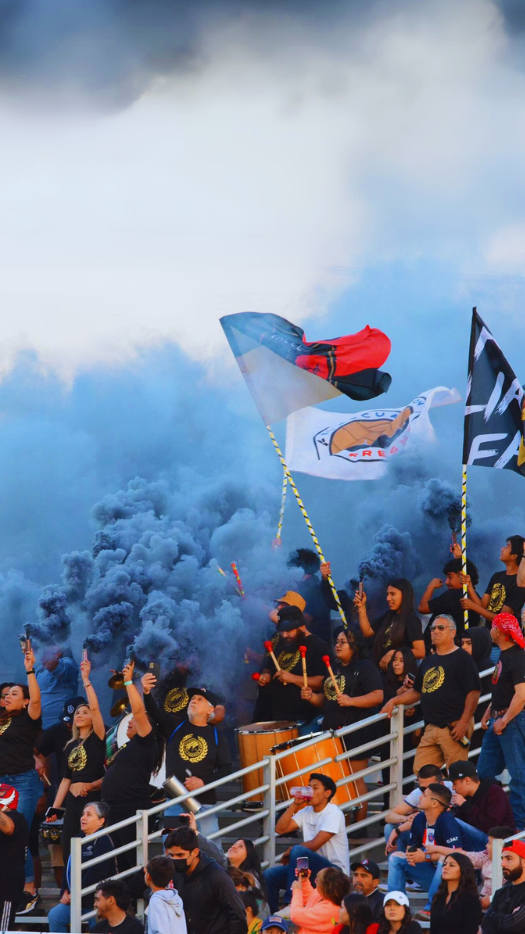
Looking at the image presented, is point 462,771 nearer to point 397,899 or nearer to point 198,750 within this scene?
point 397,899

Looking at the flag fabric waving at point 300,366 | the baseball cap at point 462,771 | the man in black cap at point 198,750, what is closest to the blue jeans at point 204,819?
the man in black cap at point 198,750

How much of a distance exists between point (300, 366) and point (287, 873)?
4.93 m

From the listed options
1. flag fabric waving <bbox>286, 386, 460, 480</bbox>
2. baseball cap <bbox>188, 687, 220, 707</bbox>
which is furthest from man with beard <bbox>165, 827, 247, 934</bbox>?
flag fabric waving <bbox>286, 386, 460, 480</bbox>

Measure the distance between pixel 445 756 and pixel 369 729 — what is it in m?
0.78

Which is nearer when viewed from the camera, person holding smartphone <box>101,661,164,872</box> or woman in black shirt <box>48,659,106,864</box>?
person holding smartphone <box>101,661,164,872</box>

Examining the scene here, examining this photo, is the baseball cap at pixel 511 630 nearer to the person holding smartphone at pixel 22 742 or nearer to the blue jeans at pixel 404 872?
the blue jeans at pixel 404 872

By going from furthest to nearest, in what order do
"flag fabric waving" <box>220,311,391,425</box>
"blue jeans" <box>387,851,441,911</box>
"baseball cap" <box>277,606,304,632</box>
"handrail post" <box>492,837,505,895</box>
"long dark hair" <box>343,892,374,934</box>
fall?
"flag fabric waving" <box>220,311,391,425</box>
"baseball cap" <box>277,606,304,632</box>
"blue jeans" <box>387,851,441,911</box>
"handrail post" <box>492,837,505,895</box>
"long dark hair" <box>343,892,374,934</box>

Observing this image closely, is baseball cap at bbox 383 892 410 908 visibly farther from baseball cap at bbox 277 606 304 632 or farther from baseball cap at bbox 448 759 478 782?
baseball cap at bbox 277 606 304 632

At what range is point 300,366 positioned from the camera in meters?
12.3

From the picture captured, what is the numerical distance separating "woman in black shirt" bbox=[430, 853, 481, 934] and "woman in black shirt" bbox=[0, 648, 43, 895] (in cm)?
330

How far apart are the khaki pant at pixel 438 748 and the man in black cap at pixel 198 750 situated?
1246 mm

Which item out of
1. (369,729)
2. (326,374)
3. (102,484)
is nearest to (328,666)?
(369,729)

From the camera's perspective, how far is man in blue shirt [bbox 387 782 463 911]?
7.83 m

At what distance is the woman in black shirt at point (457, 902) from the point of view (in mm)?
7184
